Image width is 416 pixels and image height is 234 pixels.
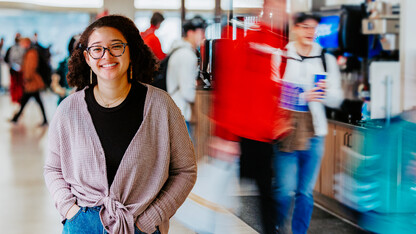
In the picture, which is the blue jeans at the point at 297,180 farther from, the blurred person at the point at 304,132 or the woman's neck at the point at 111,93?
the woman's neck at the point at 111,93

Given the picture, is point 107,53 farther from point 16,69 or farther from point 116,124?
point 16,69

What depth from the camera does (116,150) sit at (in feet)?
7.25

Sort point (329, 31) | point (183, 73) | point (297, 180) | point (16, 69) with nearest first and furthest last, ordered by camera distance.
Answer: point (297, 180) → point (183, 73) → point (329, 31) → point (16, 69)

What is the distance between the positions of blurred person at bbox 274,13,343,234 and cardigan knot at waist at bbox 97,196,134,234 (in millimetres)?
1741

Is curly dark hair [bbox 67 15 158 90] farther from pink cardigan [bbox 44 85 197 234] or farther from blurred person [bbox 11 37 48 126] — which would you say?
blurred person [bbox 11 37 48 126]

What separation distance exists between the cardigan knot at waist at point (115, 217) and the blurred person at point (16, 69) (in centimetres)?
1211

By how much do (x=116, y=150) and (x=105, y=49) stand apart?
0.38 meters

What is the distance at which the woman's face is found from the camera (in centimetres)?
226

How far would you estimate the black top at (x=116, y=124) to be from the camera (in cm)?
221

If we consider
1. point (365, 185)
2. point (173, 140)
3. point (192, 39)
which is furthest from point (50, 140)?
point (192, 39)

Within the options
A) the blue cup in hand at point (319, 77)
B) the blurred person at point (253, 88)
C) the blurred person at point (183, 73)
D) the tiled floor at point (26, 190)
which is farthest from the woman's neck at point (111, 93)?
the blurred person at point (183, 73)

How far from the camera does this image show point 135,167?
2168mm

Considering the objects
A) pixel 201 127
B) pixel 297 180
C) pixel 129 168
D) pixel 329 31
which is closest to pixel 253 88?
pixel 297 180

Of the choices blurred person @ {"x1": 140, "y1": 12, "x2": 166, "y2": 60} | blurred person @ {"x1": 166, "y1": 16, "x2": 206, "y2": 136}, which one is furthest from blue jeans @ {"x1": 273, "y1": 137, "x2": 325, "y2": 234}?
blurred person @ {"x1": 140, "y1": 12, "x2": 166, "y2": 60}
